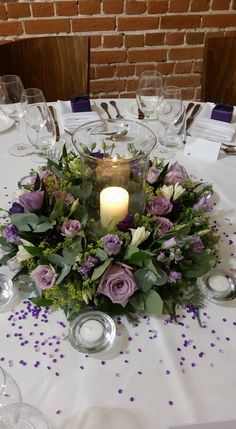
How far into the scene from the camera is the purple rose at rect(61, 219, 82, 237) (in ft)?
2.54

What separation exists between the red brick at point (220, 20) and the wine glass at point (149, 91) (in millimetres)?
1163

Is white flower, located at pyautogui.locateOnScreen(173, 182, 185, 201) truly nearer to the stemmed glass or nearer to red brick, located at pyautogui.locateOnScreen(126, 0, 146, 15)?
the stemmed glass

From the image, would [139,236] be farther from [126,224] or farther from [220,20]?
[220,20]

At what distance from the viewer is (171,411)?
2.09ft

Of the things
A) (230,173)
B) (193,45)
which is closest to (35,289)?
(230,173)

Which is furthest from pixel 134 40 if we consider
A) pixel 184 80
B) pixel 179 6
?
pixel 184 80

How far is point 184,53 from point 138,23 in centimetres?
32

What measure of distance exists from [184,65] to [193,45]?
12 cm

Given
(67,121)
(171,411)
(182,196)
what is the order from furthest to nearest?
(67,121) < (182,196) < (171,411)

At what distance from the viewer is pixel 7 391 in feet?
1.98

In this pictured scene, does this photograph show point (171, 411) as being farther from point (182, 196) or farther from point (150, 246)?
point (182, 196)

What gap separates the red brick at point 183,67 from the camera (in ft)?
7.99

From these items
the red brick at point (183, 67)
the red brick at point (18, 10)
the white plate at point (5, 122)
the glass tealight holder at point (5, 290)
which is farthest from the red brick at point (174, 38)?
the glass tealight holder at point (5, 290)

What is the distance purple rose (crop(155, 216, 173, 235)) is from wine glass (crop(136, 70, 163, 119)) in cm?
67
